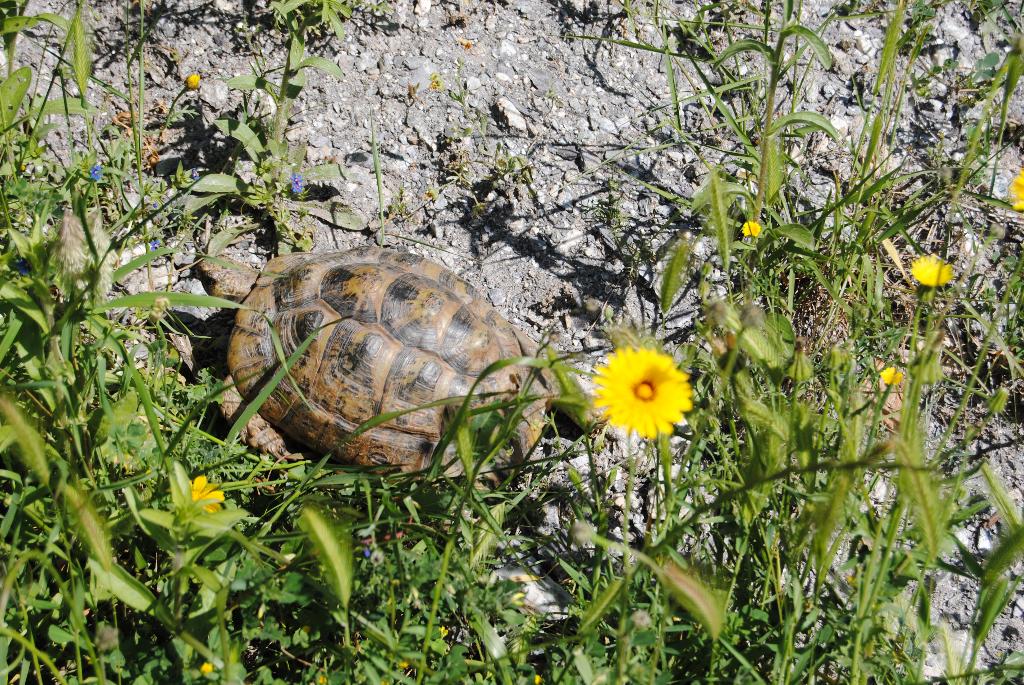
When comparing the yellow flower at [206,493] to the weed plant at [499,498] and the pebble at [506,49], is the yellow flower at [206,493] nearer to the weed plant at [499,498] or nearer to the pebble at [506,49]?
the weed plant at [499,498]

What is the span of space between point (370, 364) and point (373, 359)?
0.9 inches

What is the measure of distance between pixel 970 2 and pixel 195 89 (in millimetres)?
4111

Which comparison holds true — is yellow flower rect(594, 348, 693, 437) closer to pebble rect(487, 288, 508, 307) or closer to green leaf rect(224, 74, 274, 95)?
pebble rect(487, 288, 508, 307)

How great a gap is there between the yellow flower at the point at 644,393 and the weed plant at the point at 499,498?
0.42ft

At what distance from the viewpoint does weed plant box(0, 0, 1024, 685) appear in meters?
2.07

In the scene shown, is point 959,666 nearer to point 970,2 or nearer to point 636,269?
point 636,269

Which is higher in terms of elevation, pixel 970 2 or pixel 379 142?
pixel 970 2

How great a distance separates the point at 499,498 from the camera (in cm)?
313

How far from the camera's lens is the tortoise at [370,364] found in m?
3.29

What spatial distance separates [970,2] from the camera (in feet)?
14.8

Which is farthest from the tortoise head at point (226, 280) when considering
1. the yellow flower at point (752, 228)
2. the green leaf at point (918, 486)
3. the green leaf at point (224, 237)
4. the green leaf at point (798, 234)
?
the green leaf at point (918, 486)

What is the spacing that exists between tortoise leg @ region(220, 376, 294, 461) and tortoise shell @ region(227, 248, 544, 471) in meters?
0.05

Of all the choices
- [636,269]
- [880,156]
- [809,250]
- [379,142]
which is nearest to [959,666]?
[809,250]

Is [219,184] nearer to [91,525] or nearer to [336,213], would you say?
[336,213]
